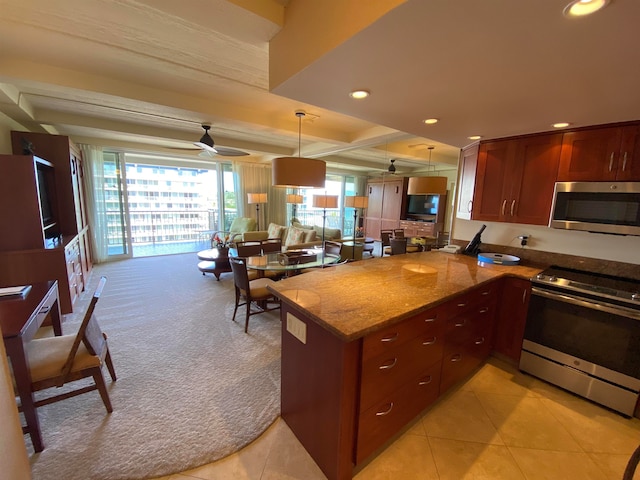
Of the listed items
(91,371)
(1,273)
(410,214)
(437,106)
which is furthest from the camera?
(410,214)

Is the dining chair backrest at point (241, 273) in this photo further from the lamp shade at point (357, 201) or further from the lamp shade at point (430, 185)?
the lamp shade at point (357, 201)

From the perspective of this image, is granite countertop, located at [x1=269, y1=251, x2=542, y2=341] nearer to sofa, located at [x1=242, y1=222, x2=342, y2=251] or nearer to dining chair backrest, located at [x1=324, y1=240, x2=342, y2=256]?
dining chair backrest, located at [x1=324, y1=240, x2=342, y2=256]

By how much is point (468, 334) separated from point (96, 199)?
22.3 feet

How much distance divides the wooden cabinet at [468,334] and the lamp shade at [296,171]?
180 centimetres

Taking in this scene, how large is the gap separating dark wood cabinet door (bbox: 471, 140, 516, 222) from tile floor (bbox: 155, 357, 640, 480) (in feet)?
5.54

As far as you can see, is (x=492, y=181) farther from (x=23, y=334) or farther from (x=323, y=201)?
(x=23, y=334)

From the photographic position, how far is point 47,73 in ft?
7.48

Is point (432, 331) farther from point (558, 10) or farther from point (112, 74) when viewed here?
point (112, 74)

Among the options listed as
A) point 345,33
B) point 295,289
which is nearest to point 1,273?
point 295,289

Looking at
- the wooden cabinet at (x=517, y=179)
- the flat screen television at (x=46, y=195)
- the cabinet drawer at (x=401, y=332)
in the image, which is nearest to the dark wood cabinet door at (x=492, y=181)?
the wooden cabinet at (x=517, y=179)

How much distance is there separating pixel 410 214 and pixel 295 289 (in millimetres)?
6910

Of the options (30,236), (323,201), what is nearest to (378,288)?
(323,201)

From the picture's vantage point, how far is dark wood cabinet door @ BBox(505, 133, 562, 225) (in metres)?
2.34

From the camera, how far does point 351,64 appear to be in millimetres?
1305
